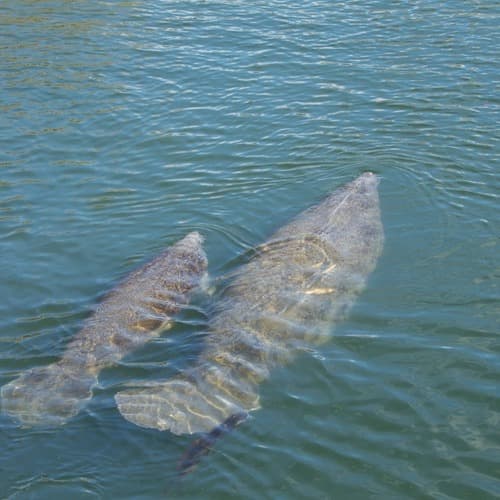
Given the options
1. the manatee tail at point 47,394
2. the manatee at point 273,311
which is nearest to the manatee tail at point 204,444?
the manatee at point 273,311

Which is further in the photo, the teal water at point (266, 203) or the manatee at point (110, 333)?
the manatee at point (110, 333)

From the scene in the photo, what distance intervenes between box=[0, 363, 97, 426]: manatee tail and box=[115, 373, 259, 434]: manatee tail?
558 millimetres

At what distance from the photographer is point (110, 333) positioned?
9.10m

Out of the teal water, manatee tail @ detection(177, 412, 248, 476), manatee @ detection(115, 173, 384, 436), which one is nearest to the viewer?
manatee tail @ detection(177, 412, 248, 476)

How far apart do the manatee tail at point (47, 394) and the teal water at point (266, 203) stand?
0.52 feet

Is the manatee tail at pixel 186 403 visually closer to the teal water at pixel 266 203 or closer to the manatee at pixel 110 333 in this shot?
the teal water at pixel 266 203

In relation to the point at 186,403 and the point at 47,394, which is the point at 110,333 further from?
the point at 186,403

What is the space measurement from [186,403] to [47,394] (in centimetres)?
156

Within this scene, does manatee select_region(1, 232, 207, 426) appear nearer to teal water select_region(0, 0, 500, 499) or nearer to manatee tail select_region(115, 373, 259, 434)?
teal water select_region(0, 0, 500, 499)

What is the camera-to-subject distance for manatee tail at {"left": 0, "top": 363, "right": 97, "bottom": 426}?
7.64m

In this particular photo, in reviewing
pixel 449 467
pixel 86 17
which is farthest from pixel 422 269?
pixel 86 17

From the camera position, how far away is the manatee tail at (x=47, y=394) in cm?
764

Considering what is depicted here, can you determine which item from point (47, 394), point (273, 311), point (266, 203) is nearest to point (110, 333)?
point (47, 394)

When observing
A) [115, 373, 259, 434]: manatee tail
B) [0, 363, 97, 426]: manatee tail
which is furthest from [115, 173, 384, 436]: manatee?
[0, 363, 97, 426]: manatee tail
